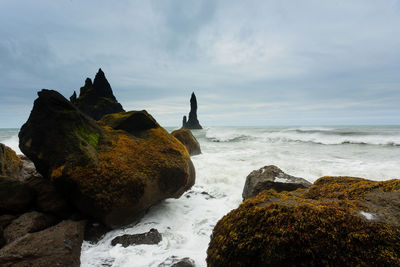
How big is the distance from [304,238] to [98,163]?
4.44 metres

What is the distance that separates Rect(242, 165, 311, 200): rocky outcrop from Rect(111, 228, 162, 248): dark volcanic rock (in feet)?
9.95

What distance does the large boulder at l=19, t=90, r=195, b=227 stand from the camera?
4301mm

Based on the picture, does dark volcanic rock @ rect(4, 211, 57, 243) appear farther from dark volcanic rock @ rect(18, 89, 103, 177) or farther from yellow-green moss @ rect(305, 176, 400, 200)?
yellow-green moss @ rect(305, 176, 400, 200)

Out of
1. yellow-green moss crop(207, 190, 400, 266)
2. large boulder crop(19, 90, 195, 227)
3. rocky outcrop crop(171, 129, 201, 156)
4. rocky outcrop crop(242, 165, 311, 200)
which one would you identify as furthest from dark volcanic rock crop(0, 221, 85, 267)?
rocky outcrop crop(171, 129, 201, 156)

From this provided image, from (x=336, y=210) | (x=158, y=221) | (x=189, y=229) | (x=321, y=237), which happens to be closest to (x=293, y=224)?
(x=321, y=237)

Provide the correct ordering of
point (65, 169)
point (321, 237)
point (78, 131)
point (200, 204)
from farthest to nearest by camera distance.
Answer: point (200, 204) < point (78, 131) < point (65, 169) < point (321, 237)

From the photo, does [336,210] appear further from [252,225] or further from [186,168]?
[186,168]

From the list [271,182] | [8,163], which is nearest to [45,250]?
[8,163]

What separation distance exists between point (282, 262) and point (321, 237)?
1.56 ft

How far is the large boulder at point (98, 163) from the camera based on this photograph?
14.1ft

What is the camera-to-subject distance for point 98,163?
15.2ft

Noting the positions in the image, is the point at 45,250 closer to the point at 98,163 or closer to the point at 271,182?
the point at 98,163

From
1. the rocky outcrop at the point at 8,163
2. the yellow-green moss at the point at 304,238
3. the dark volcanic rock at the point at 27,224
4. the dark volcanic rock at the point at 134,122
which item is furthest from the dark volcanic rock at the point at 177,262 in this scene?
the rocky outcrop at the point at 8,163

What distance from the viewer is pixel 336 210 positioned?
2162 mm
